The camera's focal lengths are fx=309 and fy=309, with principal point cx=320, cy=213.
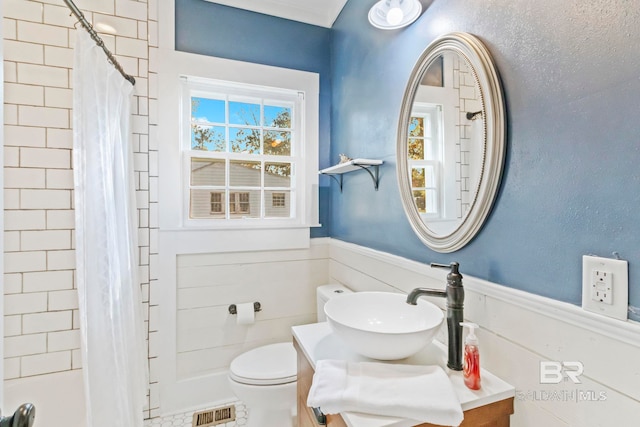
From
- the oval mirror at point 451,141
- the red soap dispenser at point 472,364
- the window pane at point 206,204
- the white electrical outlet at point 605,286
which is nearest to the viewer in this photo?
the white electrical outlet at point 605,286

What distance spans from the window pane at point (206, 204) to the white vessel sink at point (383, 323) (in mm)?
1200

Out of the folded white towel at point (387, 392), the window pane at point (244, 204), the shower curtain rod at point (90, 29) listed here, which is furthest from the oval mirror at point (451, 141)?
the shower curtain rod at point (90, 29)

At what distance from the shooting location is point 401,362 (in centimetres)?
101

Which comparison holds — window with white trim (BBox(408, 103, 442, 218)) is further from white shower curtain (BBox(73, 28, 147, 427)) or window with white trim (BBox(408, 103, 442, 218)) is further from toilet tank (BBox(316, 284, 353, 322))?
white shower curtain (BBox(73, 28, 147, 427))

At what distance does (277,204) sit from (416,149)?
1180 mm

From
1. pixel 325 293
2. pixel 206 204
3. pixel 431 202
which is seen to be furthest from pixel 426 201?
pixel 206 204

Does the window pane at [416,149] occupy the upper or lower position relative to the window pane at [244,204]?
upper

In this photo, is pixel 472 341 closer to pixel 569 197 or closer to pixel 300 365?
pixel 569 197

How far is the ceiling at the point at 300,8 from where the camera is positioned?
6.80ft

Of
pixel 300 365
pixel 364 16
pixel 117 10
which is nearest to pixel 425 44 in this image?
pixel 364 16

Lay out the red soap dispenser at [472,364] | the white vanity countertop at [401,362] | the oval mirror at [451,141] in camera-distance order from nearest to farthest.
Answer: the white vanity countertop at [401,362]
the red soap dispenser at [472,364]
the oval mirror at [451,141]

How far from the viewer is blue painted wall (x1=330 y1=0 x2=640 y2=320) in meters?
0.67

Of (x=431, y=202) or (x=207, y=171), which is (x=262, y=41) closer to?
(x=207, y=171)

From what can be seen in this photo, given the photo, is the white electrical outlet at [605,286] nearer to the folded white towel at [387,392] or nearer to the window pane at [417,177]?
the folded white towel at [387,392]
